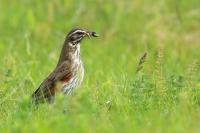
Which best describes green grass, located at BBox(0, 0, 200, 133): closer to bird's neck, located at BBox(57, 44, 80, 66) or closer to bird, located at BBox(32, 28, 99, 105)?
bird, located at BBox(32, 28, 99, 105)

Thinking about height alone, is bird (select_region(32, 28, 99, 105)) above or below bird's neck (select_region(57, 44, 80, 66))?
below

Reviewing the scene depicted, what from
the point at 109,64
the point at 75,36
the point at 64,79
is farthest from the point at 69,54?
the point at 109,64

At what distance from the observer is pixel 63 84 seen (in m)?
10.8

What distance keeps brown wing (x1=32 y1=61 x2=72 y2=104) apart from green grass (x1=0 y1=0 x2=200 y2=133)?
249 mm

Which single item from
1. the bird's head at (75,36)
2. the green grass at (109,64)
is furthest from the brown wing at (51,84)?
the bird's head at (75,36)

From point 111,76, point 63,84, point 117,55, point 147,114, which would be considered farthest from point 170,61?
point 147,114

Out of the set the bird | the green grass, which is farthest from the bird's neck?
the green grass

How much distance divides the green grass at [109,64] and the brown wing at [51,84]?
25 centimetres

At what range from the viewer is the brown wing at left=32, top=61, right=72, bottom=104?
34.8ft

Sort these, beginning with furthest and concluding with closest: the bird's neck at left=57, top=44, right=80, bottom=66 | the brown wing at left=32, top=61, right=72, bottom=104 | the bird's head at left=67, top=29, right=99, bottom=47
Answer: the bird's head at left=67, top=29, right=99, bottom=47 < the bird's neck at left=57, top=44, right=80, bottom=66 < the brown wing at left=32, top=61, right=72, bottom=104

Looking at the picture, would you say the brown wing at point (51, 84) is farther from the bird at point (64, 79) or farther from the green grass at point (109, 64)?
the green grass at point (109, 64)

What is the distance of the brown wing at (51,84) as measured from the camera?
417 inches

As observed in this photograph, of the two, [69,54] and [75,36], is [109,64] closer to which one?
[75,36]

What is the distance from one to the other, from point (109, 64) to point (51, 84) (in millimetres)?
3457
